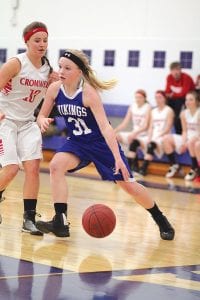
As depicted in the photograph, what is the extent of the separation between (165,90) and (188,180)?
186 centimetres

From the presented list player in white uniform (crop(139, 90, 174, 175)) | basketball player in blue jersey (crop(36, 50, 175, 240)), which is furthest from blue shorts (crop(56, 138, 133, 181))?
player in white uniform (crop(139, 90, 174, 175))

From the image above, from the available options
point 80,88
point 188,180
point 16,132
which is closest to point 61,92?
point 80,88

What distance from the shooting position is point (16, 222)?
6.33 metres

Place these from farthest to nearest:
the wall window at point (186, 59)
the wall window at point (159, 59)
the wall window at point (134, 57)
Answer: the wall window at point (134, 57), the wall window at point (159, 59), the wall window at point (186, 59)

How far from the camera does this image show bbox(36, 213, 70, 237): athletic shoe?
18.6 ft

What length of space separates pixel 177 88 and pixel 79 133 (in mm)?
6849

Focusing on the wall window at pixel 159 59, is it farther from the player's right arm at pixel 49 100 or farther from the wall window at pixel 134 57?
the player's right arm at pixel 49 100

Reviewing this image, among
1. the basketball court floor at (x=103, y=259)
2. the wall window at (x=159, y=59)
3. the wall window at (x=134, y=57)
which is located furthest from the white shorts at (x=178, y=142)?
the basketball court floor at (x=103, y=259)

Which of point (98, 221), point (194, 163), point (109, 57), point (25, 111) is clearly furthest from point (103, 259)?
point (109, 57)

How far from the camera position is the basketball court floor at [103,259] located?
13.3ft

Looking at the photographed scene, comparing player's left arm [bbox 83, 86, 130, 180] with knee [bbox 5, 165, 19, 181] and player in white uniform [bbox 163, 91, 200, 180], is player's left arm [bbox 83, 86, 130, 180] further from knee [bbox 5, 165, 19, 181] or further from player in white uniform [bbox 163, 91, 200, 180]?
player in white uniform [bbox 163, 91, 200, 180]

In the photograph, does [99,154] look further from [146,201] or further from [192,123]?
[192,123]

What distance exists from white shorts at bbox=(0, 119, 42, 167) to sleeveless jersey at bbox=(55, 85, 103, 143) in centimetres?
31

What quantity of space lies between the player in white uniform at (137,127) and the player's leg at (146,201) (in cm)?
623
